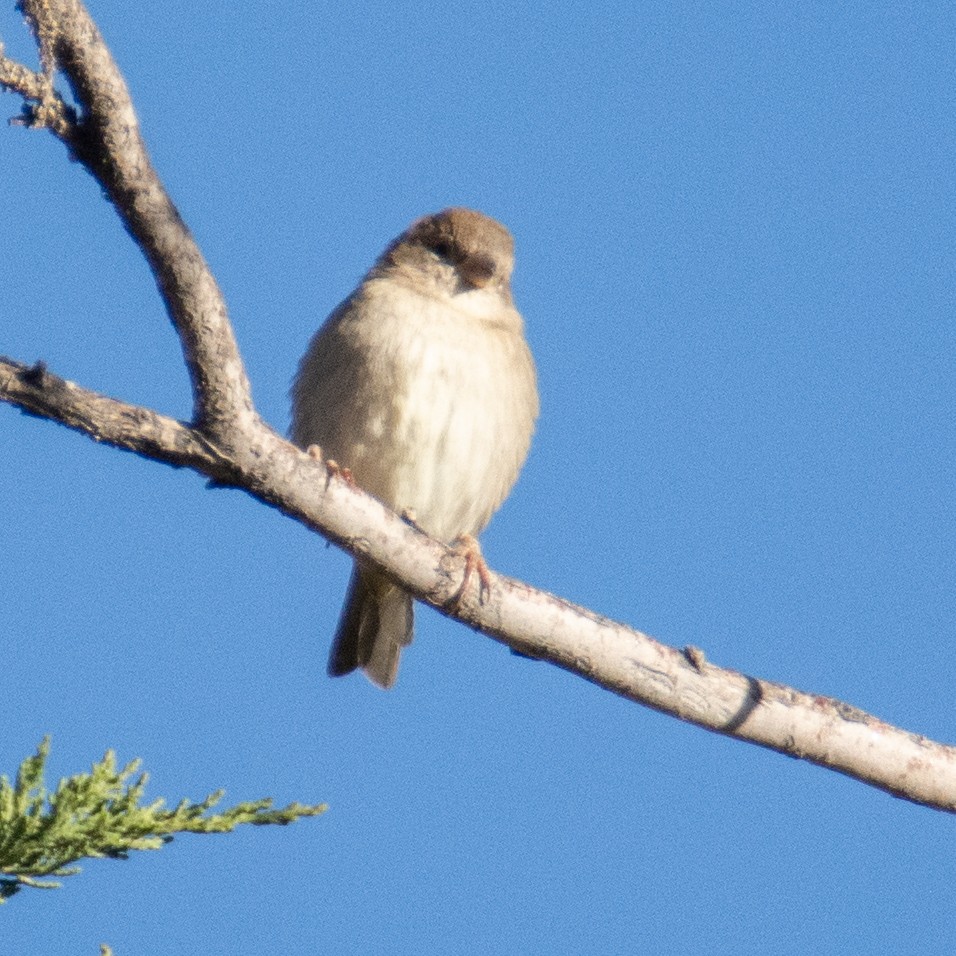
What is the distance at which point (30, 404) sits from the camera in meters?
3.38

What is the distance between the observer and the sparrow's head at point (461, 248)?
6.26 metres

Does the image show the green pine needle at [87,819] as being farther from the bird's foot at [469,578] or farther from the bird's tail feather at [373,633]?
the bird's tail feather at [373,633]

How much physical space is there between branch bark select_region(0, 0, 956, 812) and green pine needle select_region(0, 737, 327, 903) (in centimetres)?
91

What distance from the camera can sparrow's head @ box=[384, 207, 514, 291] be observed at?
20.5ft

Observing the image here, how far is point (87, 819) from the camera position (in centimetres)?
278

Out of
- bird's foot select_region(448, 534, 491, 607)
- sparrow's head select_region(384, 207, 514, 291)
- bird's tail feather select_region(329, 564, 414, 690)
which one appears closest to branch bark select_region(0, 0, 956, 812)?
bird's foot select_region(448, 534, 491, 607)

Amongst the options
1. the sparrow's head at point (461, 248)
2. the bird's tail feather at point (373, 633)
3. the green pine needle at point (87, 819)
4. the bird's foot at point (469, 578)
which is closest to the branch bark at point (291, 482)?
the bird's foot at point (469, 578)

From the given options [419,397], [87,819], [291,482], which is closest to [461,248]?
[419,397]

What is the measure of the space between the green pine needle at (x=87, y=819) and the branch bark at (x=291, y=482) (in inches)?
35.7

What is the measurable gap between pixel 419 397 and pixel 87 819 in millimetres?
3012

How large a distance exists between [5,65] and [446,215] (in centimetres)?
365

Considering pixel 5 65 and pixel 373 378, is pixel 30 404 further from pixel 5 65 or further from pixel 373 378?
pixel 373 378

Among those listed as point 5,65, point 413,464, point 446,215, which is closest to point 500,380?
point 413,464

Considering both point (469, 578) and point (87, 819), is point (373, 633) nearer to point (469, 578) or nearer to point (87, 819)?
Result: point (469, 578)
